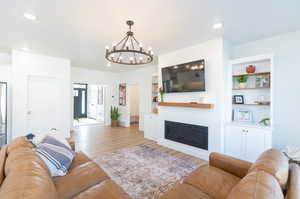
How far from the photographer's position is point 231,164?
5.99ft

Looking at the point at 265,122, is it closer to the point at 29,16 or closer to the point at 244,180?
the point at 244,180

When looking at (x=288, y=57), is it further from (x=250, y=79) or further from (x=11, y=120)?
(x=11, y=120)

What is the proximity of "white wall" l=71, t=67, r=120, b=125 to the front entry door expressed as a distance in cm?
296

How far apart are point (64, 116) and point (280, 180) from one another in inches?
217

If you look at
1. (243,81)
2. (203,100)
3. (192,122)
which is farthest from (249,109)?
(192,122)

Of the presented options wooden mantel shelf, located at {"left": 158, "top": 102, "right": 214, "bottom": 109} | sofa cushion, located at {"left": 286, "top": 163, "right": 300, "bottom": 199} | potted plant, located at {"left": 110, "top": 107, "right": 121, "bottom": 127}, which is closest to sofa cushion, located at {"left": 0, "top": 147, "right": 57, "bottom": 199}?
sofa cushion, located at {"left": 286, "top": 163, "right": 300, "bottom": 199}

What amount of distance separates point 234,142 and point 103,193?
2.95m

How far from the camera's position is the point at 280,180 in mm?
1079

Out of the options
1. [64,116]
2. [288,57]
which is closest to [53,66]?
[64,116]

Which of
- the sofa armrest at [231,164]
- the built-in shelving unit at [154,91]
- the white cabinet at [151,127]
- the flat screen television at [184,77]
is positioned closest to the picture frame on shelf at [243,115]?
the flat screen television at [184,77]

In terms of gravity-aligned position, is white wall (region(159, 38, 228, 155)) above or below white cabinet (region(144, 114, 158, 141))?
above

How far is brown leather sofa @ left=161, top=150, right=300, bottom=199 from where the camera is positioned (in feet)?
2.94

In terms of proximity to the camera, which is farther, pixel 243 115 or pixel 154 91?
pixel 154 91

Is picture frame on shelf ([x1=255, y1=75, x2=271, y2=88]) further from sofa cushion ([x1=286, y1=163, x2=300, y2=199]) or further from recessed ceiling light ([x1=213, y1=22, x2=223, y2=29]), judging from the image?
sofa cushion ([x1=286, y1=163, x2=300, y2=199])
